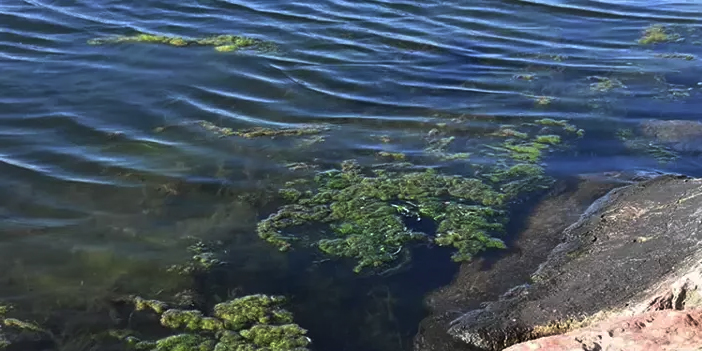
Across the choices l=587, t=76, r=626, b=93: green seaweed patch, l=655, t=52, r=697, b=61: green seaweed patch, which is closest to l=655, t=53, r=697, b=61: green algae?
l=655, t=52, r=697, b=61: green seaweed patch

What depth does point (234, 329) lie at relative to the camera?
5910 millimetres

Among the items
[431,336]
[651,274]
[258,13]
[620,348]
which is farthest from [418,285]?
[258,13]

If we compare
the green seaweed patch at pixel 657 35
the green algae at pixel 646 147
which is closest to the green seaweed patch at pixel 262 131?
the green algae at pixel 646 147

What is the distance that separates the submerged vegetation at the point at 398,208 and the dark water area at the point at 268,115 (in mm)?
177

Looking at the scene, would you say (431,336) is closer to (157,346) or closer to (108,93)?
(157,346)

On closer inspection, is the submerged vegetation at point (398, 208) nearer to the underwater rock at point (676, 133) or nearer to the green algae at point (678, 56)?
the underwater rock at point (676, 133)

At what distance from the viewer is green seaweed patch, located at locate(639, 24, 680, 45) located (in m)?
11.6

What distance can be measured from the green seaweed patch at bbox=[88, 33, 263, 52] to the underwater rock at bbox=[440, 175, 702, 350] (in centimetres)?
Answer: 571

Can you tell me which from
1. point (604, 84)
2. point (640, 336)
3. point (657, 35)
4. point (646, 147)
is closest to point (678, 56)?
point (657, 35)

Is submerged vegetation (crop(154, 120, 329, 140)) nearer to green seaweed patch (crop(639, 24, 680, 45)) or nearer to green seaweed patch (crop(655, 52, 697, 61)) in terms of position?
green seaweed patch (crop(655, 52, 697, 61))

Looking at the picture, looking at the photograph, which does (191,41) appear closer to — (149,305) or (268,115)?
(268,115)

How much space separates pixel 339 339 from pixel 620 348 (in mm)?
2071

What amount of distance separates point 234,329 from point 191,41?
20.2 ft

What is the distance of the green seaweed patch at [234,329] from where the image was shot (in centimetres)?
575
